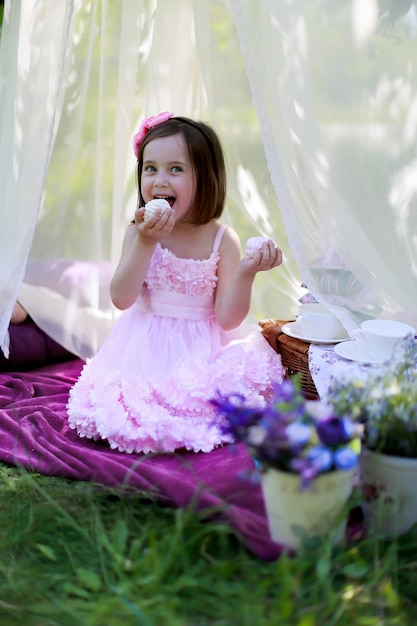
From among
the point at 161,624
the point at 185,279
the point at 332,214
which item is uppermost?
the point at 332,214

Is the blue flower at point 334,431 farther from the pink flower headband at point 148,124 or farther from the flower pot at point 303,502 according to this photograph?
the pink flower headband at point 148,124

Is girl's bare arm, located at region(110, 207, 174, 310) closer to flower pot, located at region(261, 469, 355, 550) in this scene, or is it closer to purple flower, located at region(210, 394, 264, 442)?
purple flower, located at region(210, 394, 264, 442)

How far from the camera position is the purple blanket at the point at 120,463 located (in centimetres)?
154

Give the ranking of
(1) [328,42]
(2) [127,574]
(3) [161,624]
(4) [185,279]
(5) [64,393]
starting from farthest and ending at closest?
(5) [64,393], (4) [185,279], (1) [328,42], (2) [127,574], (3) [161,624]

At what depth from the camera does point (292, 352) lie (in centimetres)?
222

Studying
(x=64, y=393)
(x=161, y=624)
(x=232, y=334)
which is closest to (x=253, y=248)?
(x=232, y=334)

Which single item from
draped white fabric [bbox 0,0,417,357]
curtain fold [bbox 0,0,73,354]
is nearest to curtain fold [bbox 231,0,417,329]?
draped white fabric [bbox 0,0,417,357]

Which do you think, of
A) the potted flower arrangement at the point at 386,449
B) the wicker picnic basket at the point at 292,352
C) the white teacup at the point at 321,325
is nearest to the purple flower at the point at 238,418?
the potted flower arrangement at the point at 386,449

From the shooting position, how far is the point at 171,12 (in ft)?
8.63

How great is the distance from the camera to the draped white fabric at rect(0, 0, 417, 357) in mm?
1882

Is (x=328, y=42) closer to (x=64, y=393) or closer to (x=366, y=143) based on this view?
(x=366, y=143)

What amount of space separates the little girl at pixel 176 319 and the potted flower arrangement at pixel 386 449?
56cm

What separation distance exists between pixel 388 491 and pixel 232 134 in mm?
1548

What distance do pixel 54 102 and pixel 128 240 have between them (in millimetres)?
515
